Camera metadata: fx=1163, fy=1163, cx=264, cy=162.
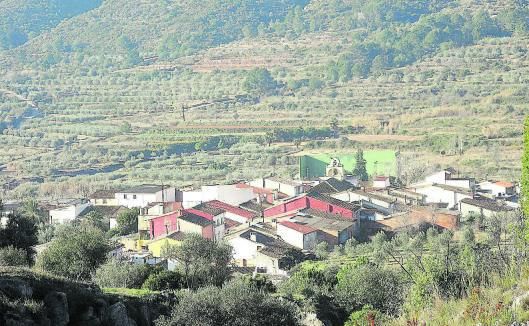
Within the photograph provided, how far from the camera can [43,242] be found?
3150cm

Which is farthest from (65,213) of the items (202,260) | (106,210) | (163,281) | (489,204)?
(163,281)

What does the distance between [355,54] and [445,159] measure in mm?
46853

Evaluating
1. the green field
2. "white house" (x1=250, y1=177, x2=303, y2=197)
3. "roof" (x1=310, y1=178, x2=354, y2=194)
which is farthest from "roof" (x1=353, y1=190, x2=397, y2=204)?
the green field

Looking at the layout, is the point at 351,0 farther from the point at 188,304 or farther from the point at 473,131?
the point at 188,304

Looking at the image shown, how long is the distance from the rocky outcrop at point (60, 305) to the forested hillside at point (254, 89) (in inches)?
1301

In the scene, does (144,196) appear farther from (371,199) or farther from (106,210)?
(371,199)

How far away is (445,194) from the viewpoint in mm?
40906

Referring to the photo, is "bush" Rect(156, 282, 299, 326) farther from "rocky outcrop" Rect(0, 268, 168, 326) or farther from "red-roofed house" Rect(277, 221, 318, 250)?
"red-roofed house" Rect(277, 221, 318, 250)

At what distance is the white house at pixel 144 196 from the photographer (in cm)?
4188

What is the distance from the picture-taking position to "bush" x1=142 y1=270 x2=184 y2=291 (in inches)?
792

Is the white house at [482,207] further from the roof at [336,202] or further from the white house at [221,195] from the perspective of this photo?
the white house at [221,195]

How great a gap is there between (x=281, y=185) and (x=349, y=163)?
10642 mm

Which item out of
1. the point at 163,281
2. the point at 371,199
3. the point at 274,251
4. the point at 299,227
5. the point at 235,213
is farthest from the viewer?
the point at 371,199

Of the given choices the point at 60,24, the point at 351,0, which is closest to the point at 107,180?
the point at 351,0
